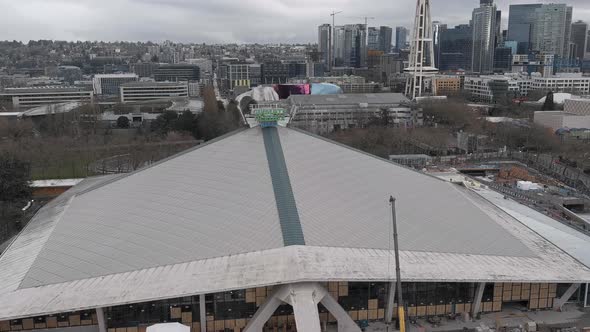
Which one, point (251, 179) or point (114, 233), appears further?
point (251, 179)

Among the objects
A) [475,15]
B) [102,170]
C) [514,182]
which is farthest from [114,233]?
[475,15]

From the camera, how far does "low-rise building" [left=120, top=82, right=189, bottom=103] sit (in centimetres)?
8250

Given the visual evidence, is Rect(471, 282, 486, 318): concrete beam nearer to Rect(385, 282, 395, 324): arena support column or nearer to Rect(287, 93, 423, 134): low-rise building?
Rect(385, 282, 395, 324): arena support column

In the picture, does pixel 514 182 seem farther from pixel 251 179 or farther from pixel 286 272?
pixel 286 272

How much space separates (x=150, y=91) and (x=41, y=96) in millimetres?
15639

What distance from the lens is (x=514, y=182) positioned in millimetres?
33656

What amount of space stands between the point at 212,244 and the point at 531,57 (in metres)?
138

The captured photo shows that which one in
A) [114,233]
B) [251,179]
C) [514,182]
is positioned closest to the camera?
[114,233]

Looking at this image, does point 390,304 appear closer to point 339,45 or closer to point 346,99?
point 346,99

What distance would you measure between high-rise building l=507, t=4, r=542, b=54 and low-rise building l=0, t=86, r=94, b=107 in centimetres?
12576

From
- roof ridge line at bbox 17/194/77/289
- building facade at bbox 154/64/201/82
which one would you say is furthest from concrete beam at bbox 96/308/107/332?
building facade at bbox 154/64/201/82

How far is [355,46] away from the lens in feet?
517

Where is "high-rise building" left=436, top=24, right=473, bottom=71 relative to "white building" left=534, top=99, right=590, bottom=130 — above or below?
above

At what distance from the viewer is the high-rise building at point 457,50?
14138 centimetres
